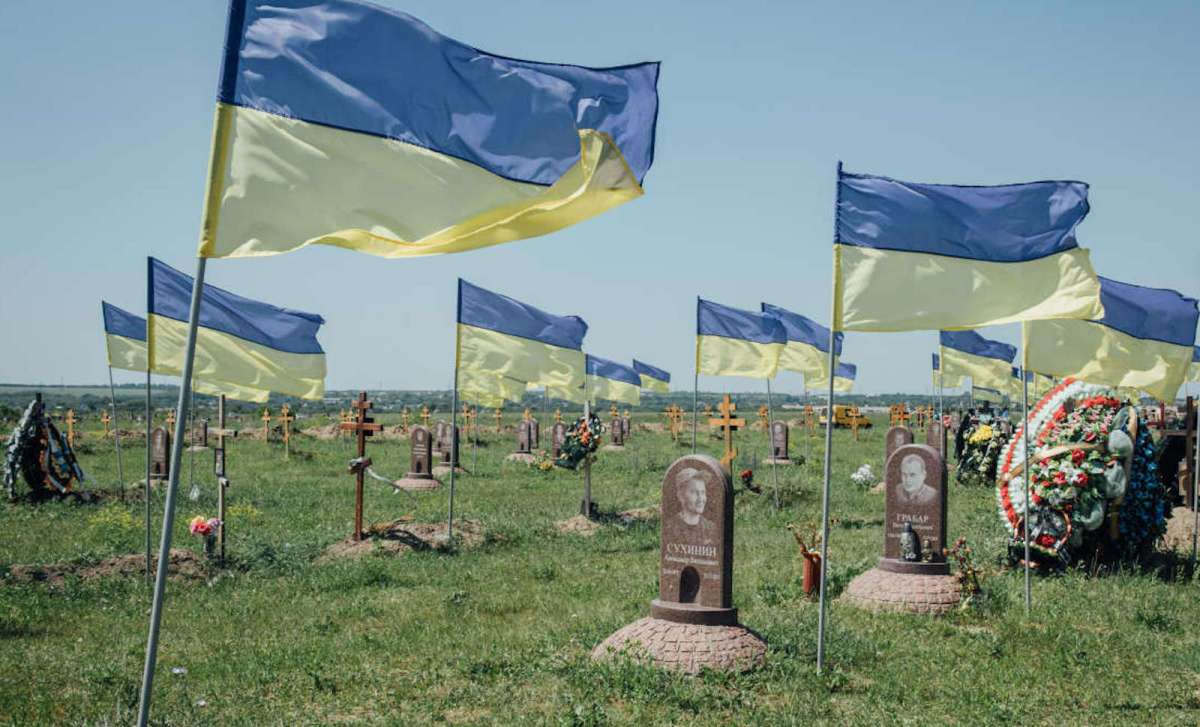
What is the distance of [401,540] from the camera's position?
17.5 meters

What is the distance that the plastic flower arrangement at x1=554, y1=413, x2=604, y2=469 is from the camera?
2275 cm

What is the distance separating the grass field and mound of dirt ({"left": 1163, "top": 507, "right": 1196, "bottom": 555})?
9.84 ft

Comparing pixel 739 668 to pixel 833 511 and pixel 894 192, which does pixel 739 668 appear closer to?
pixel 894 192

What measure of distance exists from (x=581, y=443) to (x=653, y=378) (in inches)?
1691

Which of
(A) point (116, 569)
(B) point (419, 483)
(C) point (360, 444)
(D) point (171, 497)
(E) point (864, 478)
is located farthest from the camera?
(B) point (419, 483)

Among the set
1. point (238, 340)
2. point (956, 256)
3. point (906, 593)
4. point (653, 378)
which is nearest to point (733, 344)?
point (906, 593)

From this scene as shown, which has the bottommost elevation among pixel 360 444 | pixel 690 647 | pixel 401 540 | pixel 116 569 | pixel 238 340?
pixel 116 569

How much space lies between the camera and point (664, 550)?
10.1 meters

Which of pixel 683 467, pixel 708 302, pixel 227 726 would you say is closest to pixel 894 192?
pixel 683 467

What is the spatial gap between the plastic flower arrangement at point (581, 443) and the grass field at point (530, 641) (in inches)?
115

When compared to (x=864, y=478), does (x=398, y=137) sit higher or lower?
higher

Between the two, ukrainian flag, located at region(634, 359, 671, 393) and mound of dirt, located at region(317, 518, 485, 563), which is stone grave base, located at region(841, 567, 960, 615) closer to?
mound of dirt, located at region(317, 518, 485, 563)

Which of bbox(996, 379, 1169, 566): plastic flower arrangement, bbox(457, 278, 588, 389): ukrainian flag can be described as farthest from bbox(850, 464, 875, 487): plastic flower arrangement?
bbox(996, 379, 1169, 566): plastic flower arrangement

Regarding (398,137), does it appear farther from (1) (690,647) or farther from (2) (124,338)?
(2) (124,338)
